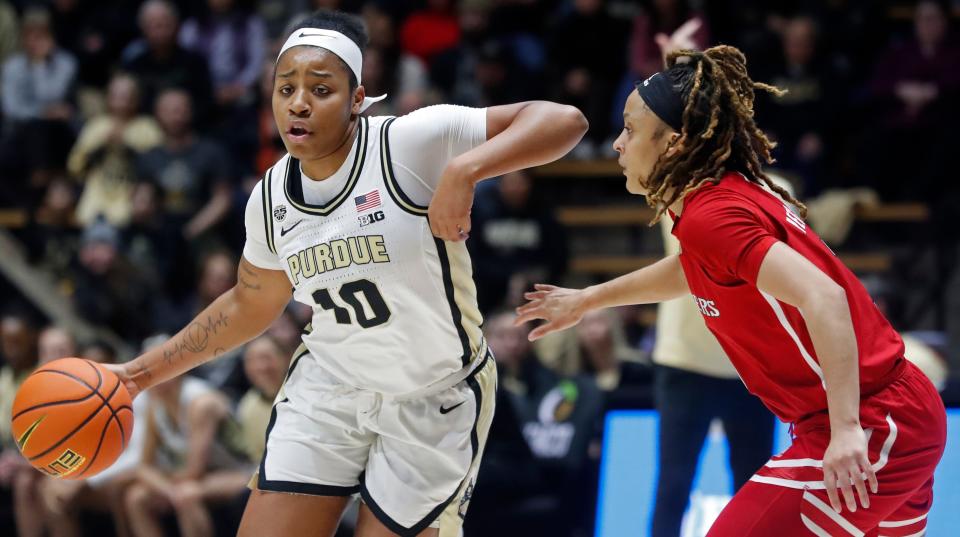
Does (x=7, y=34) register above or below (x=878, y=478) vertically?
below

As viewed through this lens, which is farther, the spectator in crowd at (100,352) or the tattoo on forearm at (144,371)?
the spectator in crowd at (100,352)

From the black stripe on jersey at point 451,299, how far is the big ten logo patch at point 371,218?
17cm

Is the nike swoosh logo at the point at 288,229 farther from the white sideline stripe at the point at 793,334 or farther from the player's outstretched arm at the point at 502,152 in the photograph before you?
the white sideline stripe at the point at 793,334

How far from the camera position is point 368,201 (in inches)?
155

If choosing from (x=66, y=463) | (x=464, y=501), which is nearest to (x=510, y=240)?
(x=464, y=501)

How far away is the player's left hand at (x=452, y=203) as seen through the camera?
3607 millimetres

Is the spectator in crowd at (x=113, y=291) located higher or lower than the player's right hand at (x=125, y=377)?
lower

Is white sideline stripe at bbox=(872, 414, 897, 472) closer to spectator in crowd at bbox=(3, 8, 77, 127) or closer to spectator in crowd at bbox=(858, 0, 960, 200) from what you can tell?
spectator in crowd at bbox=(858, 0, 960, 200)

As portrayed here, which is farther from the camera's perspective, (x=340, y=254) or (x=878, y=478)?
(x=340, y=254)

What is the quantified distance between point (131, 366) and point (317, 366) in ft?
2.10

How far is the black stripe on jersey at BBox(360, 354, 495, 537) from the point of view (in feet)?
13.1

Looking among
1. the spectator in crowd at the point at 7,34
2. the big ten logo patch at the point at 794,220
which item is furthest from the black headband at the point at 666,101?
the spectator in crowd at the point at 7,34

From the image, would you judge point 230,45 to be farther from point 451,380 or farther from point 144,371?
point 451,380

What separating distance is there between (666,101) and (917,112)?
6.81m
